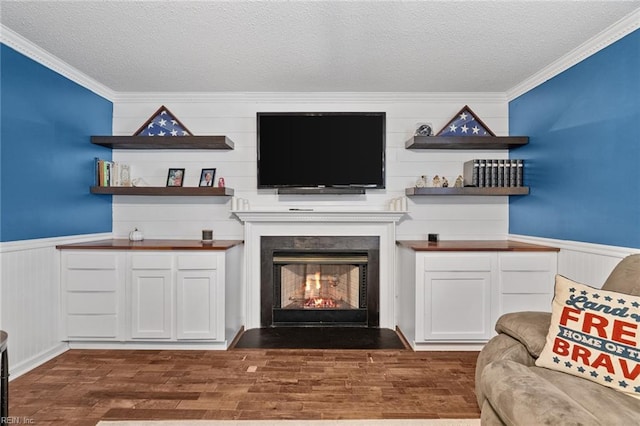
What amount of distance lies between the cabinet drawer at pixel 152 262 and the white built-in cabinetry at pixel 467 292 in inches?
83.0

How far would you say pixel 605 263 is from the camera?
2.76 m

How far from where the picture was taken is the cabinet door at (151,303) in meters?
3.46

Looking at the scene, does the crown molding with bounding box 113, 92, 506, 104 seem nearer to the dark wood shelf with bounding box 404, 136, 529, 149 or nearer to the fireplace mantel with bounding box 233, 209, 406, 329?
the dark wood shelf with bounding box 404, 136, 529, 149

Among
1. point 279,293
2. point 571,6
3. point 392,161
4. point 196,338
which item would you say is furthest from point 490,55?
point 196,338

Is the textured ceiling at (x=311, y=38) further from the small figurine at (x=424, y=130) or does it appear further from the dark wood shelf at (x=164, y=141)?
the dark wood shelf at (x=164, y=141)

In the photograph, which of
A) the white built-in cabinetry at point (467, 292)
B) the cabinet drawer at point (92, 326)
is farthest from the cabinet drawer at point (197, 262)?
the white built-in cabinetry at point (467, 292)

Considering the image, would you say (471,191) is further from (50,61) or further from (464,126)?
(50,61)

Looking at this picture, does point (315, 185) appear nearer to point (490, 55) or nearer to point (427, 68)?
point (427, 68)

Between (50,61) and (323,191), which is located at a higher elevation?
(50,61)

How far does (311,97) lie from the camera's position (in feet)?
13.6

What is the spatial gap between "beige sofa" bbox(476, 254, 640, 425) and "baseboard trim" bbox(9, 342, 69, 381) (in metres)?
3.09

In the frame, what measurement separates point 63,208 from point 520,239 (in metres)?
4.16

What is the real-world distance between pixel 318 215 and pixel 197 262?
1.22m

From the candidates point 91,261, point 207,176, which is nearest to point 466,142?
point 207,176
